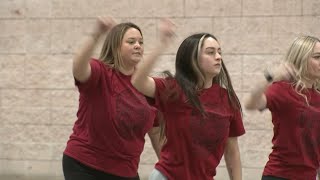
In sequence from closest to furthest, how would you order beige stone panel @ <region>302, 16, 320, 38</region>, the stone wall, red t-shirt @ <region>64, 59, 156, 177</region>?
red t-shirt @ <region>64, 59, 156, 177</region>
beige stone panel @ <region>302, 16, 320, 38</region>
the stone wall

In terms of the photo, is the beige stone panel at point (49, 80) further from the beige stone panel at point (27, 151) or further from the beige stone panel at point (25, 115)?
the beige stone panel at point (27, 151)

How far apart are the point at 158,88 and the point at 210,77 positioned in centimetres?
38

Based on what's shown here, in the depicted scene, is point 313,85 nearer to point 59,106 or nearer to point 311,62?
point 311,62

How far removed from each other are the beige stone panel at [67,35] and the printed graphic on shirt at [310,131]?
3.24 metres

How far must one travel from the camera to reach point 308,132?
14.3ft

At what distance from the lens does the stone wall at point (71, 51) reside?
6676mm

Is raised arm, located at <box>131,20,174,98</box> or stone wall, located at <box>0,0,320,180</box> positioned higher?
raised arm, located at <box>131,20,174,98</box>

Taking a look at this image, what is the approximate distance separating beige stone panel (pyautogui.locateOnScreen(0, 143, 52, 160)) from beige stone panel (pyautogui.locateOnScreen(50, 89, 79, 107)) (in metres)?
0.47

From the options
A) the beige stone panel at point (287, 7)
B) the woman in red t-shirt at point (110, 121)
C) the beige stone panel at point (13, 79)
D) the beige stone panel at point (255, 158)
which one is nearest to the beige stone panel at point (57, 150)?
the beige stone panel at point (13, 79)

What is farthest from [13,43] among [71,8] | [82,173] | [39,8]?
[82,173]

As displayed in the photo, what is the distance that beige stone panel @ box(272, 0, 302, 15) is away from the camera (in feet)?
21.7

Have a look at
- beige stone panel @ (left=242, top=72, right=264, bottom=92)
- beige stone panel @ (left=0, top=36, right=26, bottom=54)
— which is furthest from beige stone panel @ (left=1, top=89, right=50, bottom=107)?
beige stone panel @ (left=242, top=72, right=264, bottom=92)

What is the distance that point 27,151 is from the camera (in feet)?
23.7

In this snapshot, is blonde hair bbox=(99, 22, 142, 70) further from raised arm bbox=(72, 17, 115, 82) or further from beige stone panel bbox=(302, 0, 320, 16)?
beige stone panel bbox=(302, 0, 320, 16)
